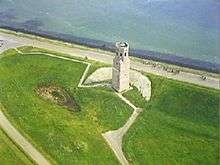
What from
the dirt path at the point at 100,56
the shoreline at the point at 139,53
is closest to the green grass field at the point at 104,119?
the dirt path at the point at 100,56

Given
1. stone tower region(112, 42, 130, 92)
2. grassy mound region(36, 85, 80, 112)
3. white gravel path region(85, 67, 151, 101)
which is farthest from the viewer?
white gravel path region(85, 67, 151, 101)

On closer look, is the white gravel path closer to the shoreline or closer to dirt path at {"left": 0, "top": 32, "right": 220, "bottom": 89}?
dirt path at {"left": 0, "top": 32, "right": 220, "bottom": 89}

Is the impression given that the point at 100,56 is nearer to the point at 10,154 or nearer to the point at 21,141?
the point at 21,141

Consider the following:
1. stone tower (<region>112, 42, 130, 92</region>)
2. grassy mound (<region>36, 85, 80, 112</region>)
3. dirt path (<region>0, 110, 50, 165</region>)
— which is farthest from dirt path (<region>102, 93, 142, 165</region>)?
dirt path (<region>0, 110, 50, 165</region>)

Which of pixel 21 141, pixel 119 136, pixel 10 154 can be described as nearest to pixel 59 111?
pixel 21 141

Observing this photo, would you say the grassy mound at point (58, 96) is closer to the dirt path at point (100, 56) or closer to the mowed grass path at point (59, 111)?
the mowed grass path at point (59, 111)

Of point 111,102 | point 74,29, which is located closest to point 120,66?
point 111,102

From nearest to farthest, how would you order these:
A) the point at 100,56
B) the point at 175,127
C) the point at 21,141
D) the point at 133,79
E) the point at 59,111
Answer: the point at 21,141, the point at 175,127, the point at 59,111, the point at 133,79, the point at 100,56

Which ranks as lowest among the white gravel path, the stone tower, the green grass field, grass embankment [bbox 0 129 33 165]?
grass embankment [bbox 0 129 33 165]
